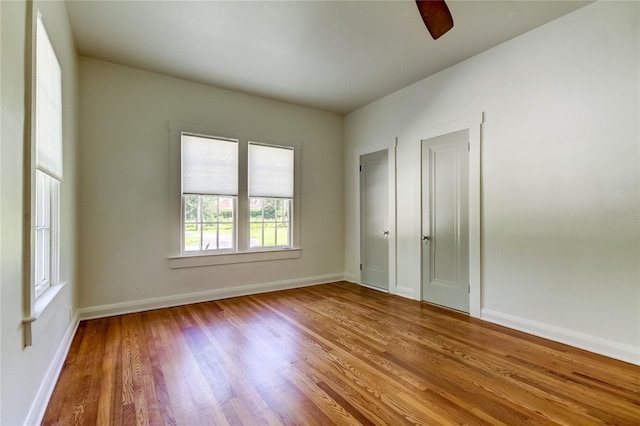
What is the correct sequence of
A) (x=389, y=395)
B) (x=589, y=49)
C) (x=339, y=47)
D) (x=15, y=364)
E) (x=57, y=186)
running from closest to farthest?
1. (x=15, y=364)
2. (x=389, y=395)
3. (x=57, y=186)
4. (x=589, y=49)
5. (x=339, y=47)

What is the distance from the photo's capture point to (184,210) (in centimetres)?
429

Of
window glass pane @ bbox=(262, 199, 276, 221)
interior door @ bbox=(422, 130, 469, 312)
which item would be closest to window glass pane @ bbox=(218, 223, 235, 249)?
window glass pane @ bbox=(262, 199, 276, 221)

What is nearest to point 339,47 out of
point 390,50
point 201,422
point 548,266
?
point 390,50

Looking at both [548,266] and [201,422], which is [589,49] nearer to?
[548,266]

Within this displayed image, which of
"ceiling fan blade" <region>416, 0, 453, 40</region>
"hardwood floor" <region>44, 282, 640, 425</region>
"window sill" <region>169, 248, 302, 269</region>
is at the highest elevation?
"ceiling fan blade" <region>416, 0, 453, 40</region>

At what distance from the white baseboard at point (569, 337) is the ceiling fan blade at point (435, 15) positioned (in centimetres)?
294

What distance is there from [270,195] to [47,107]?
121 inches

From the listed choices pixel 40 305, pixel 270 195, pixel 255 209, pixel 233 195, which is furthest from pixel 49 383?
pixel 270 195

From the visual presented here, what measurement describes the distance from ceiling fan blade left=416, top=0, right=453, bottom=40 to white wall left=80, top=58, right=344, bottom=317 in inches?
132

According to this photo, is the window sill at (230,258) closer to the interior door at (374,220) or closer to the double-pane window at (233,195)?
the double-pane window at (233,195)

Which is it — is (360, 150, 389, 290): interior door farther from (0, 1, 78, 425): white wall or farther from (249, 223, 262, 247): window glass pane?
(0, 1, 78, 425): white wall

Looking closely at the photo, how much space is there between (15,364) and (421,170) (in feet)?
14.0

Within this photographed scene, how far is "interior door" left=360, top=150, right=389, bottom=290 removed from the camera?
4.98m

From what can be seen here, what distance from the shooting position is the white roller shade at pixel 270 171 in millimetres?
4875
